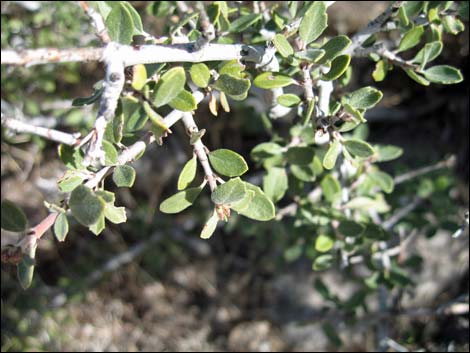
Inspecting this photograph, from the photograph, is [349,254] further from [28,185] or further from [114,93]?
[28,185]

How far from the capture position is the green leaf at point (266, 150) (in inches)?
68.6

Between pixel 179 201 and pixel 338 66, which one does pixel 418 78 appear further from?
pixel 179 201

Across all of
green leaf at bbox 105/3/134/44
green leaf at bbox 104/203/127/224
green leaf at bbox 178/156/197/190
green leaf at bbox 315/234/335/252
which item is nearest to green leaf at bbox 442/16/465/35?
green leaf at bbox 315/234/335/252

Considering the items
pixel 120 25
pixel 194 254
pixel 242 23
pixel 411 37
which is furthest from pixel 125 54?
pixel 194 254

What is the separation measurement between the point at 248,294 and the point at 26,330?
3.86 ft

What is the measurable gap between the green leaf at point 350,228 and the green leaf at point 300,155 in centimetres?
24

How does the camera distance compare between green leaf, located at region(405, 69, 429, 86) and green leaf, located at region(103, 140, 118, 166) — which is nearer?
green leaf, located at region(103, 140, 118, 166)

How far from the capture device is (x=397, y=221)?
2.21 meters

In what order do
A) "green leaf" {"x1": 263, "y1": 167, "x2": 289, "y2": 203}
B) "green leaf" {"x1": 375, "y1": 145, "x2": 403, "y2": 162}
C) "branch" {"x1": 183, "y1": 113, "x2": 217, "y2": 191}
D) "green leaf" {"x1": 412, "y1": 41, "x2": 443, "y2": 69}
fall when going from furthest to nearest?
"green leaf" {"x1": 375, "y1": 145, "x2": 403, "y2": 162} → "green leaf" {"x1": 263, "y1": 167, "x2": 289, "y2": 203} → "green leaf" {"x1": 412, "y1": 41, "x2": 443, "y2": 69} → "branch" {"x1": 183, "y1": 113, "x2": 217, "y2": 191}

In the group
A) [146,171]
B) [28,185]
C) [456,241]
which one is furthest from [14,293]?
[456,241]

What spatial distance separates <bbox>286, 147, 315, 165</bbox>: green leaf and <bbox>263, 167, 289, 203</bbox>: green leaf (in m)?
0.06

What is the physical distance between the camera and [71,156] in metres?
1.31

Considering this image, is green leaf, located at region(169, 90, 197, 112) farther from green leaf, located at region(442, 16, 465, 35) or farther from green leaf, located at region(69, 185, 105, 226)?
green leaf, located at region(442, 16, 465, 35)

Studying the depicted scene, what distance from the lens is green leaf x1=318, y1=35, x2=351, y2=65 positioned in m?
1.26
